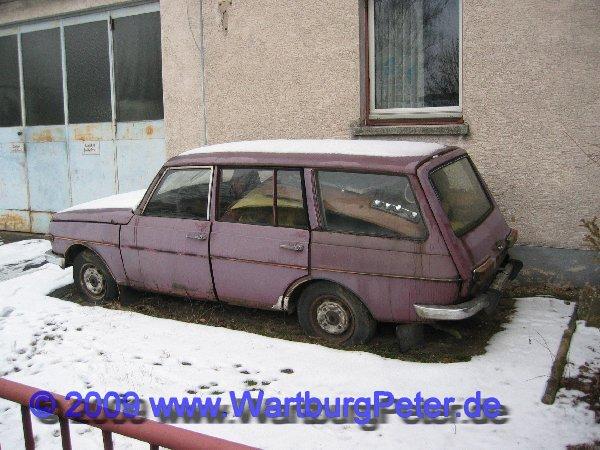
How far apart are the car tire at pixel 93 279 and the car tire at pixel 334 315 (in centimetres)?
218

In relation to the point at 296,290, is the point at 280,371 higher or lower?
lower

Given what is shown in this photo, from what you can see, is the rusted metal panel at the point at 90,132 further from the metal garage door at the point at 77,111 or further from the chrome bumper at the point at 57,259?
the chrome bumper at the point at 57,259

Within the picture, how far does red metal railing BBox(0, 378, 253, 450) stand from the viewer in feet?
6.29

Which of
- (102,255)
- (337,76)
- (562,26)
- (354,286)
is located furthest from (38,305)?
(562,26)

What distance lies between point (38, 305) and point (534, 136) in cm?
530

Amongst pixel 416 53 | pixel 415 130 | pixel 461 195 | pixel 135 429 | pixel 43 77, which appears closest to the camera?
pixel 135 429

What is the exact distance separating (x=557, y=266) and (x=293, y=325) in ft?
9.12

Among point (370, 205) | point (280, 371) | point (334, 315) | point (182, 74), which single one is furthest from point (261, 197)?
point (182, 74)

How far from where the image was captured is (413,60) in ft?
23.7

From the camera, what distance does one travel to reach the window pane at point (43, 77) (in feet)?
32.9

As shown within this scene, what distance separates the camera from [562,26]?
605 centimetres

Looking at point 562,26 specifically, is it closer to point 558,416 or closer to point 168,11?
point 558,416

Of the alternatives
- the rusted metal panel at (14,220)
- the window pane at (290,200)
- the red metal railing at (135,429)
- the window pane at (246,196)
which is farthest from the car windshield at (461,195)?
the rusted metal panel at (14,220)

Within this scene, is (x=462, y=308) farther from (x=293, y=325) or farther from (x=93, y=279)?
(x=93, y=279)
